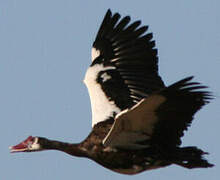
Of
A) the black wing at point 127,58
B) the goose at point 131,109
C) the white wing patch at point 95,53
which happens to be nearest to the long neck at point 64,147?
the goose at point 131,109

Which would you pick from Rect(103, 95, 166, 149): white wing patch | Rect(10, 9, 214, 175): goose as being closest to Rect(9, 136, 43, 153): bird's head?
Rect(10, 9, 214, 175): goose

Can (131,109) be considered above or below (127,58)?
below

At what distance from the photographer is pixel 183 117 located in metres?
9.34

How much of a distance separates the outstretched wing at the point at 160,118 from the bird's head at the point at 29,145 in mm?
1119

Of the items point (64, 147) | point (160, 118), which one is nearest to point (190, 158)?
point (160, 118)

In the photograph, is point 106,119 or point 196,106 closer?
point 196,106

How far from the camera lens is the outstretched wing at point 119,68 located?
10.9 metres

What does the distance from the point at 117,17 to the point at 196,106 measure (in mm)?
3028

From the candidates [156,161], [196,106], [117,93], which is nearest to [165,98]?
[196,106]

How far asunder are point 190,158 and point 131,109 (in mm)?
1336

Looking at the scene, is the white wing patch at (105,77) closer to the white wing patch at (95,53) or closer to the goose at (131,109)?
the goose at (131,109)

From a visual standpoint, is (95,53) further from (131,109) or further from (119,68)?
(131,109)

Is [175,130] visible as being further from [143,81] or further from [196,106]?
[143,81]

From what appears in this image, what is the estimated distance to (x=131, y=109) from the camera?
351 inches
